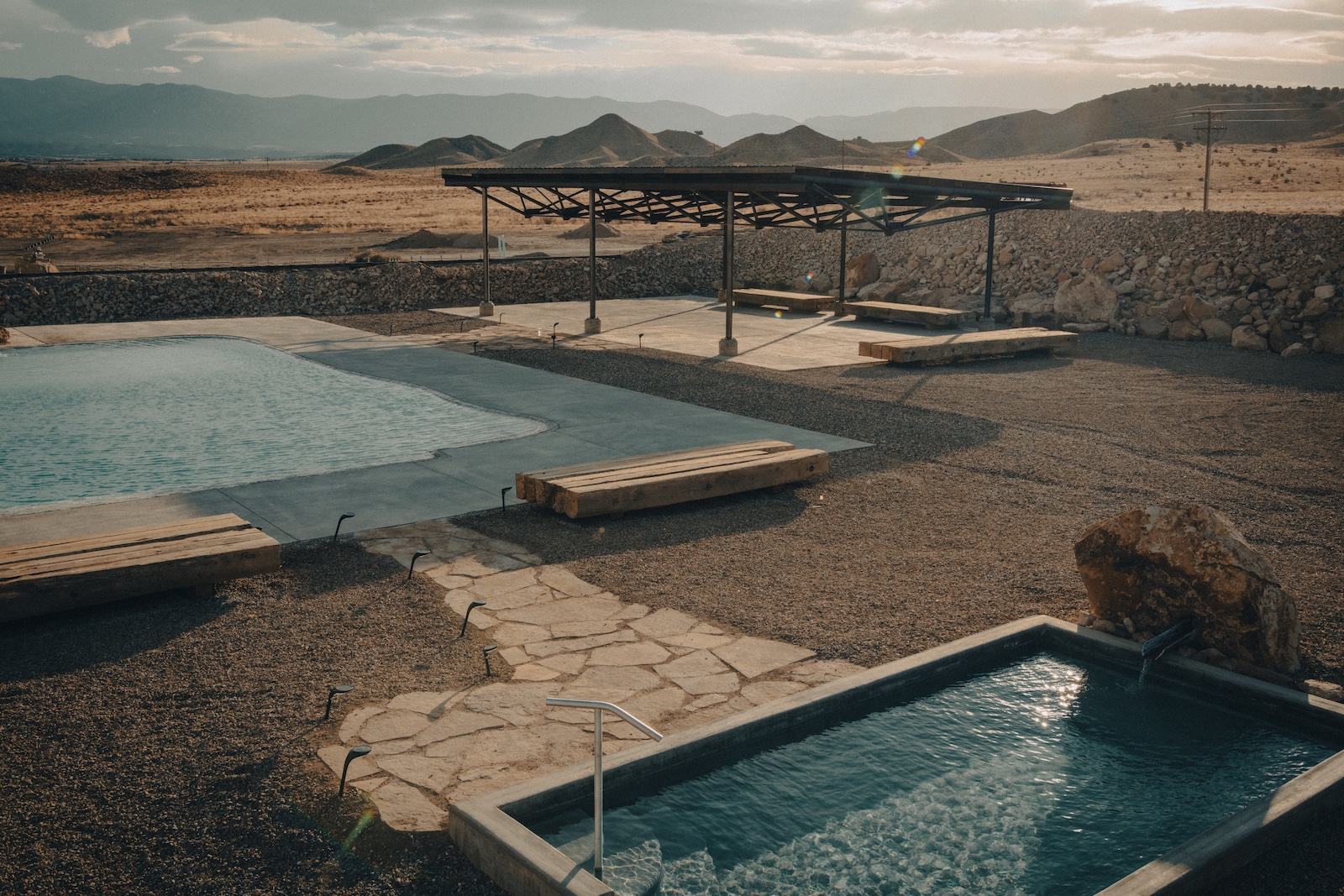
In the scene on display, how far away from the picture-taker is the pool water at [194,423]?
1034 cm

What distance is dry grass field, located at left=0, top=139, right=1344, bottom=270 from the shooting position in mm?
35250

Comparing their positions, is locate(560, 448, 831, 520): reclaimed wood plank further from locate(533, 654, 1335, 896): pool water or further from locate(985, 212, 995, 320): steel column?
locate(985, 212, 995, 320): steel column

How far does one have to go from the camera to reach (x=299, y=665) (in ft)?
18.8

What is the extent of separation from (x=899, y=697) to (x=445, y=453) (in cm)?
662

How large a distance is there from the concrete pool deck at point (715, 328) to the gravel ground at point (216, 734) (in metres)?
10.9

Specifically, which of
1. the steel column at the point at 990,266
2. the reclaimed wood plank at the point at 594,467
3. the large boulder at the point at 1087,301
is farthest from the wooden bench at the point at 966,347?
the reclaimed wood plank at the point at 594,467

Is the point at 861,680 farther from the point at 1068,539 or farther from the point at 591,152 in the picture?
the point at 591,152

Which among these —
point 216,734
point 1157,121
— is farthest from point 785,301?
point 1157,121

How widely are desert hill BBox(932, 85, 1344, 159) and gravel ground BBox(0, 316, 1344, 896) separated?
9242cm

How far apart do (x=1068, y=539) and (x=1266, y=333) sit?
43.9 ft

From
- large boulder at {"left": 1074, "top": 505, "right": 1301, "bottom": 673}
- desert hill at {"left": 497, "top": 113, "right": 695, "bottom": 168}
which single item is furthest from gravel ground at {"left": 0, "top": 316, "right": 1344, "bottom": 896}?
desert hill at {"left": 497, "top": 113, "right": 695, "bottom": 168}

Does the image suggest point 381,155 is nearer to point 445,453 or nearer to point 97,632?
point 445,453

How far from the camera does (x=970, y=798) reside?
4.73 m

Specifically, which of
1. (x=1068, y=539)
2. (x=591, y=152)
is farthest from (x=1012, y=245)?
(x=591, y=152)
